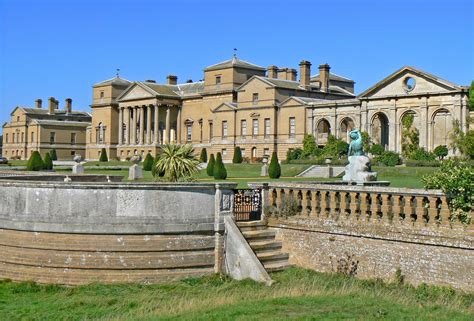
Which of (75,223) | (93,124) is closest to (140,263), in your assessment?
(75,223)

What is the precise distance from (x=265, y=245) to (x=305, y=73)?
60.7 meters

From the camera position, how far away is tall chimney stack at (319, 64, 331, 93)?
78.8 m

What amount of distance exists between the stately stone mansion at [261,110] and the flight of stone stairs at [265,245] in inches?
1729

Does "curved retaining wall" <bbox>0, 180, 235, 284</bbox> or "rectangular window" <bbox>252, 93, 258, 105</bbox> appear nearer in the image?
"curved retaining wall" <bbox>0, 180, 235, 284</bbox>

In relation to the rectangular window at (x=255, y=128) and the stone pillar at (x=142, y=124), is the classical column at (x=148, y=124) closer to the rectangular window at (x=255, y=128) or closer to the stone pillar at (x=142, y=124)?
the stone pillar at (x=142, y=124)

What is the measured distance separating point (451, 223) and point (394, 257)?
5.24 feet

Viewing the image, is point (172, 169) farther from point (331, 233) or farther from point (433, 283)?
point (433, 283)

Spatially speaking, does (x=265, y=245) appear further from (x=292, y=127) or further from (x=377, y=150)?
(x=292, y=127)

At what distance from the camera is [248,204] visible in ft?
57.2

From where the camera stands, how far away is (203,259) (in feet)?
52.9

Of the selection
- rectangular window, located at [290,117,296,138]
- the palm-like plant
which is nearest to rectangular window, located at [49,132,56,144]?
rectangular window, located at [290,117,296,138]

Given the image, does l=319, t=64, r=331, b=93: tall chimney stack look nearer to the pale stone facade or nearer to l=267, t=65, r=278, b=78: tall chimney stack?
l=267, t=65, r=278, b=78: tall chimney stack

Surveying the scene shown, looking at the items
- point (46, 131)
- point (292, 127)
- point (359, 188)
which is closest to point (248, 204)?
point (359, 188)

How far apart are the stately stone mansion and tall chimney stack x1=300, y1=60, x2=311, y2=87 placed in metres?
0.12
